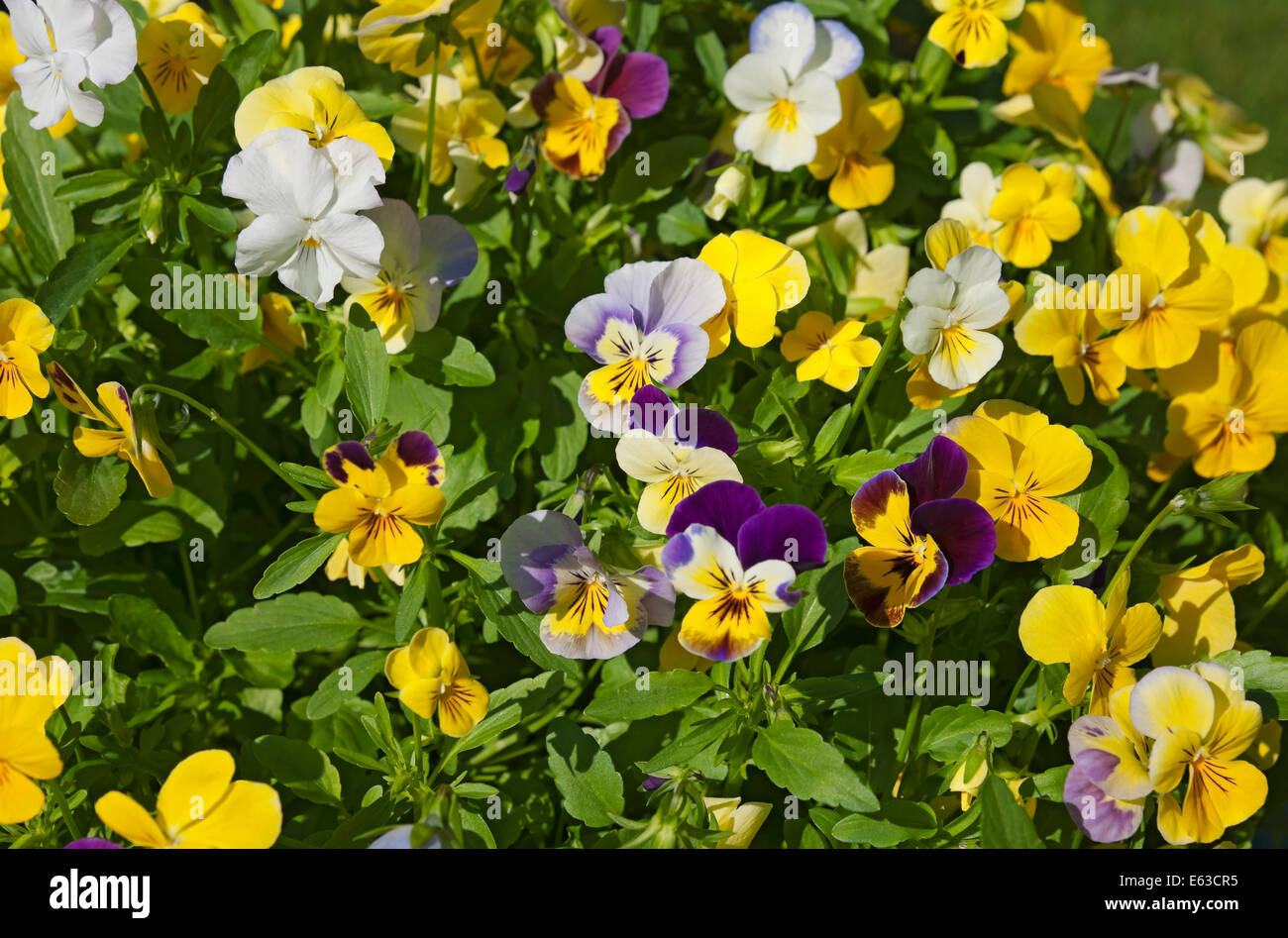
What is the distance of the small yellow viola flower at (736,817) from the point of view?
121 cm

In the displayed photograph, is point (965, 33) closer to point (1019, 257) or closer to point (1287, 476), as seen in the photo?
point (1019, 257)

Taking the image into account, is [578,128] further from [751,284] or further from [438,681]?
[438,681]

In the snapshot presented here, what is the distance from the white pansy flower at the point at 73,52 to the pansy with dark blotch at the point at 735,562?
802 mm

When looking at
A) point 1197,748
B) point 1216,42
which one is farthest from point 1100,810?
point 1216,42

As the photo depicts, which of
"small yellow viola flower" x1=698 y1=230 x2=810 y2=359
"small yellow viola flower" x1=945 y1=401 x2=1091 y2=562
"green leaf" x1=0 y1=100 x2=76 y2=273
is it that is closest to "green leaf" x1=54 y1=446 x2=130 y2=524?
"green leaf" x1=0 y1=100 x2=76 y2=273

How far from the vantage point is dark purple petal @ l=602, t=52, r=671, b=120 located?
1620mm

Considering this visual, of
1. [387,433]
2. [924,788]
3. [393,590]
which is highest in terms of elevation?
[387,433]

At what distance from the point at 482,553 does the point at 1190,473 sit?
3.52 ft

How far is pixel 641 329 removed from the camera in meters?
1.20

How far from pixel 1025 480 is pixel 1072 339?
28 centimetres

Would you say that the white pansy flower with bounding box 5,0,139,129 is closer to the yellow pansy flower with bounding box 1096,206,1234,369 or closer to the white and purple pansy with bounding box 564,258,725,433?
the white and purple pansy with bounding box 564,258,725,433

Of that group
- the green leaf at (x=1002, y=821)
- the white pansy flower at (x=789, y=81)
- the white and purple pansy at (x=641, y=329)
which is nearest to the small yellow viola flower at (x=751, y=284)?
the white and purple pansy at (x=641, y=329)

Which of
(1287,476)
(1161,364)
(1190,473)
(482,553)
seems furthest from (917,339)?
(1287,476)

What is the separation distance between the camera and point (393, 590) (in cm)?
139
